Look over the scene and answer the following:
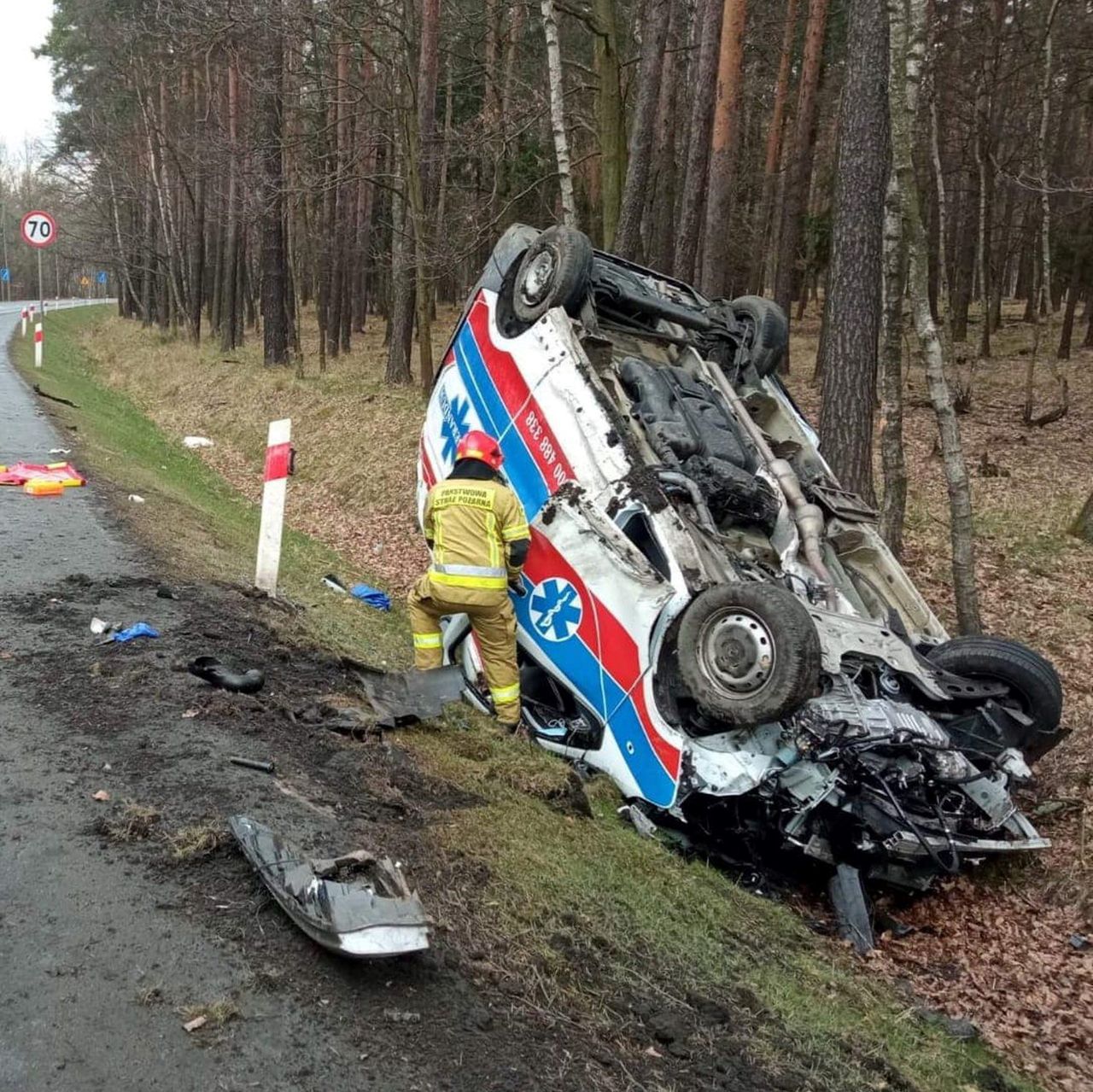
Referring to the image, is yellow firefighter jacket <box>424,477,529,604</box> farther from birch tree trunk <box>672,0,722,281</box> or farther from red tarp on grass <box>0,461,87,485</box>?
birch tree trunk <box>672,0,722,281</box>

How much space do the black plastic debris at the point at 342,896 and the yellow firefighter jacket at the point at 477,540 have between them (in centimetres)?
219

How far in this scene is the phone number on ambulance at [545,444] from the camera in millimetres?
5434

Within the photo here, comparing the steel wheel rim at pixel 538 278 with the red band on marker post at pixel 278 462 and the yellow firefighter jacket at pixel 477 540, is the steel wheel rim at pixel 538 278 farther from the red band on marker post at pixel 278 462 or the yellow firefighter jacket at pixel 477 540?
the red band on marker post at pixel 278 462

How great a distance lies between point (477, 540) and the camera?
17.3ft

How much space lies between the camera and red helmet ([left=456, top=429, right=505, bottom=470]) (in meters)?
5.40

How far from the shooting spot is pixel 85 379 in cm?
2159

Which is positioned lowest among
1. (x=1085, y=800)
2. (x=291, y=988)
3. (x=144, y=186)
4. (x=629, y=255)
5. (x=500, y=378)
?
(x=1085, y=800)

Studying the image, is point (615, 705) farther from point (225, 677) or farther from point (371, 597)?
point (371, 597)

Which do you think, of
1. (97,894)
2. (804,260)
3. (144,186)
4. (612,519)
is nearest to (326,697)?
(612,519)

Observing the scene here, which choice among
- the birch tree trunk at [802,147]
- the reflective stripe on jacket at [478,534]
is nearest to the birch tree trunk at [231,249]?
the birch tree trunk at [802,147]

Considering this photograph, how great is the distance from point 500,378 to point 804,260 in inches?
908

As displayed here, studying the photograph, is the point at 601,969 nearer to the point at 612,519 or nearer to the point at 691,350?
the point at 612,519

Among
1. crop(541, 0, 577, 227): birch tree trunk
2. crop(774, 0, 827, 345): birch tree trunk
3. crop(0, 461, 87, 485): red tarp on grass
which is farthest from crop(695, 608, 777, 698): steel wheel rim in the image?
crop(774, 0, 827, 345): birch tree trunk

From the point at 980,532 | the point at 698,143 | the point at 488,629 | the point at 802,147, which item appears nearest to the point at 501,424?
the point at 488,629
